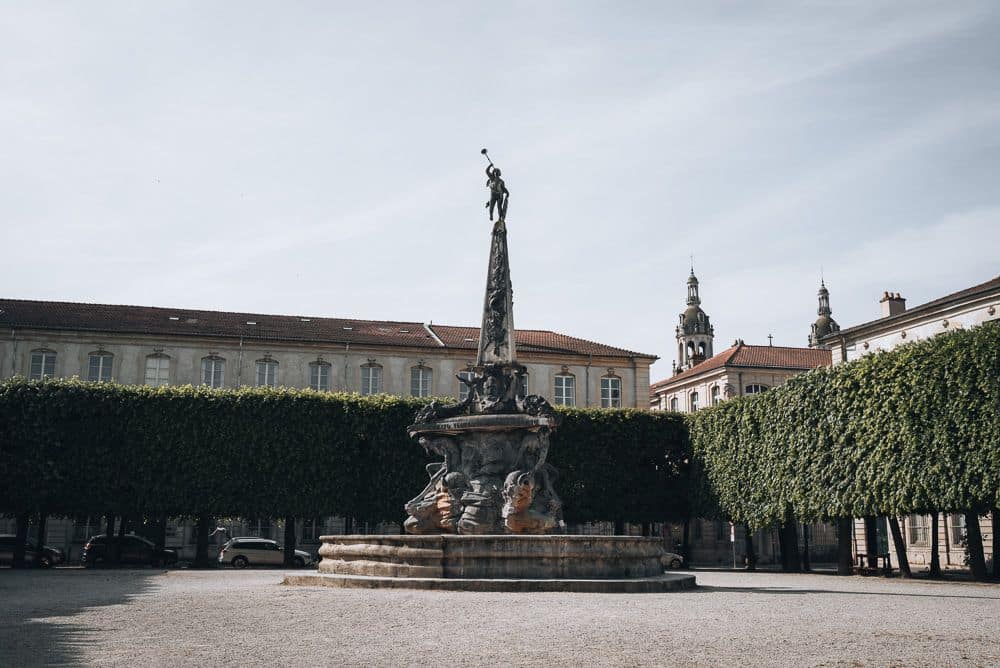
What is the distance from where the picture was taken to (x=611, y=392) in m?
46.8

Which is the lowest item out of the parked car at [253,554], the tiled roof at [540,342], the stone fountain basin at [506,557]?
the parked car at [253,554]

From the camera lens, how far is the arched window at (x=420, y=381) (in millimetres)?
44844

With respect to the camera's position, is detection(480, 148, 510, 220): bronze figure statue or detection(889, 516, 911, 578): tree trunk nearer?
detection(480, 148, 510, 220): bronze figure statue

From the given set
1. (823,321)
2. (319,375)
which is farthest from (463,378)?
(823,321)

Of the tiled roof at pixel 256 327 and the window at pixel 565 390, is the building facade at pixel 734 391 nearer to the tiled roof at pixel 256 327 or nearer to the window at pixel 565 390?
the window at pixel 565 390

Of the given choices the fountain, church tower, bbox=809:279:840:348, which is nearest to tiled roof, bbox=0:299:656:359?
the fountain

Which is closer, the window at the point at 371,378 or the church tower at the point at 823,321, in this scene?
the window at the point at 371,378

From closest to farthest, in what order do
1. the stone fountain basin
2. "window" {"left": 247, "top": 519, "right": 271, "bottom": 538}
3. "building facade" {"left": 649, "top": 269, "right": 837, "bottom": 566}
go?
1. the stone fountain basin
2. "window" {"left": 247, "top": 519, "right": 271, "bottom": 538}
3. "building facade" {"left": 649, "top": 269, "right": 837, "bottom": 566}

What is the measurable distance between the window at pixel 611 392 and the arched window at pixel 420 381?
8.64 meters

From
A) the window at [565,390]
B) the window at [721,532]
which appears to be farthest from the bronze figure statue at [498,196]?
the window at [721,532]

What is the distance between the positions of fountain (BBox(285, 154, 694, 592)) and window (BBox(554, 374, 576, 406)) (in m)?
25.0

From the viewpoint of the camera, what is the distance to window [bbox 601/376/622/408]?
1838 inches

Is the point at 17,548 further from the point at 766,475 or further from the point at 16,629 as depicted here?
the point at 766,475

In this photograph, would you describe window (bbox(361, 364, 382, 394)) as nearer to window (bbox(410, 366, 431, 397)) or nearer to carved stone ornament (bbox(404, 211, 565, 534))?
window (bbox(410, 366, 431, 397))
